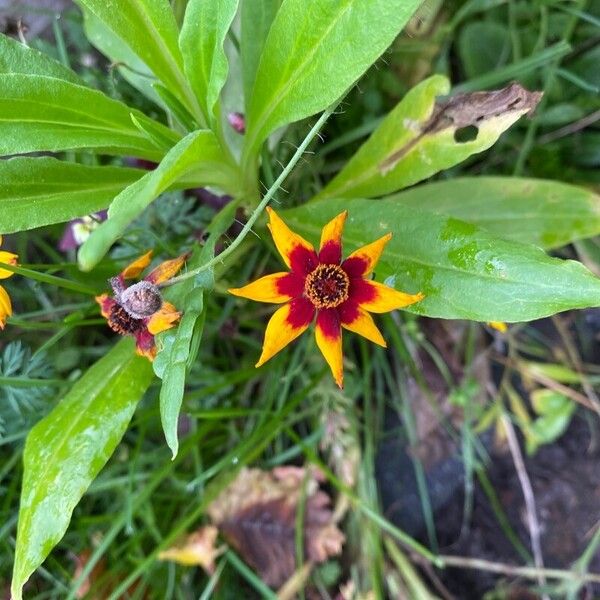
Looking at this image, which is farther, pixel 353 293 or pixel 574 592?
pixel 574 592

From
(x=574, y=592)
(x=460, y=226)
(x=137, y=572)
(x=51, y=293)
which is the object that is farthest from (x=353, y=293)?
(x=574, y=592)

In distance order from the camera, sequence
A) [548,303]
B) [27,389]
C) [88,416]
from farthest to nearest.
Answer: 1. [27,389]
2. [88,416]
3. [548,303]

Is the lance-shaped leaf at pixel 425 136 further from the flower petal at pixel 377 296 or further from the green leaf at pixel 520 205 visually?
the flower petal at pixel 377 296

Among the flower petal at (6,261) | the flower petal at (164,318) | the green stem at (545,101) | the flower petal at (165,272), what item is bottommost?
the green stem at (545,101)

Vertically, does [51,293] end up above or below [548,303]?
above

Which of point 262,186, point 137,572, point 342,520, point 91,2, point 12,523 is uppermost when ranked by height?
point 91,2

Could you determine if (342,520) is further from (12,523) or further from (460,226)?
(460,226)

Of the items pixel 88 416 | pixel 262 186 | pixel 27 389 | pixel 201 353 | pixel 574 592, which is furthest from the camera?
pixel 574 592

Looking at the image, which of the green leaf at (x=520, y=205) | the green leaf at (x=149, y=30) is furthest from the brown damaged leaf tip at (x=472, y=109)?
the green leaf at (x=149, y=30)
